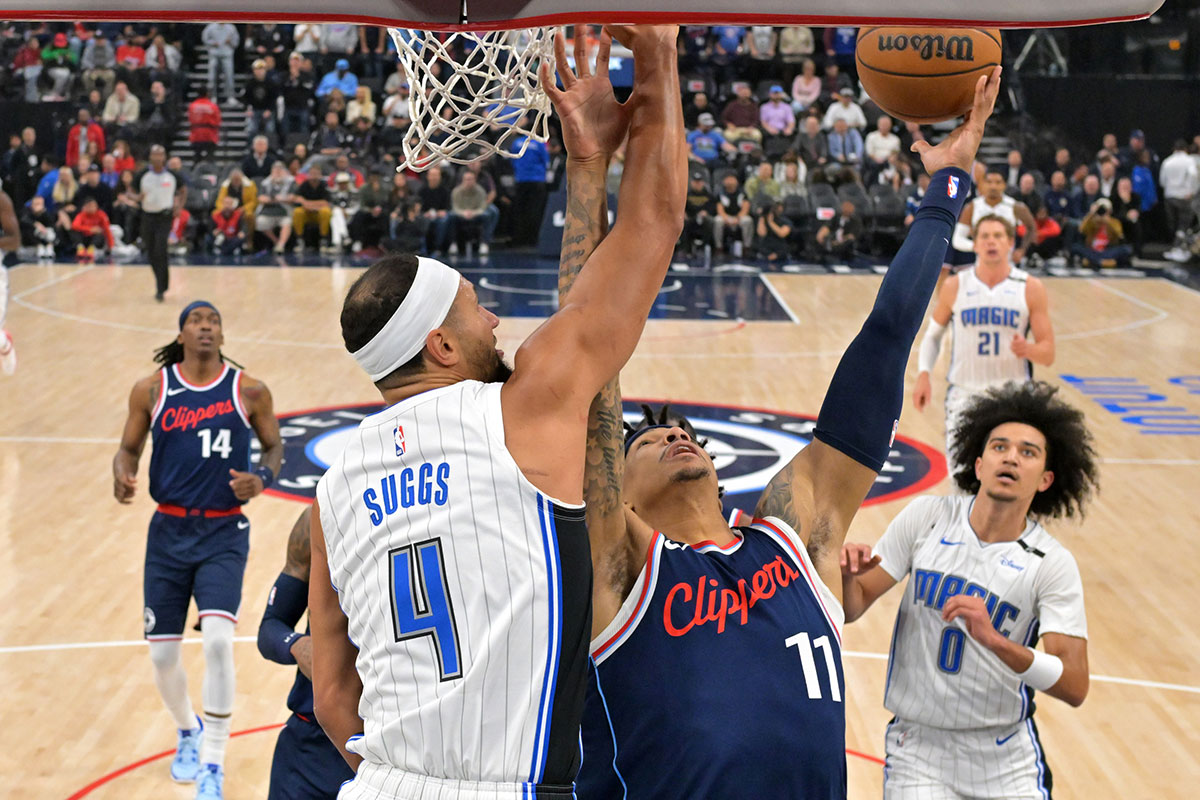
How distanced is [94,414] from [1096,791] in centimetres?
873

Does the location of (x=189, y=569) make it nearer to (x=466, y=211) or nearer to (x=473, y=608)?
(x=473, y=608)

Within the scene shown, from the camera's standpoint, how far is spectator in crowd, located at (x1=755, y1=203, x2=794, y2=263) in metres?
21.4

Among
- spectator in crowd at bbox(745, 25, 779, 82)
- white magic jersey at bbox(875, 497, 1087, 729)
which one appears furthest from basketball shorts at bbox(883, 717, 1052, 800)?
spectator in crowd at bbox(745, 25, 779, 82)

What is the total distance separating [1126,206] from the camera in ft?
68.9

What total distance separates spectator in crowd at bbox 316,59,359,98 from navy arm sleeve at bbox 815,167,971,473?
841 inches

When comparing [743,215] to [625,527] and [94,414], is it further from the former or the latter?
[625,527]

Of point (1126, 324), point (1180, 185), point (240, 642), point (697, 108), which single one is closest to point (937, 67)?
point (240, 642)

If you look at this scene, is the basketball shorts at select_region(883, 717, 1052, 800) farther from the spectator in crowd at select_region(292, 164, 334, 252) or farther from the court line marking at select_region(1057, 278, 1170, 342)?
the spectator in crowd at select_region(292, 164, 334, 252)

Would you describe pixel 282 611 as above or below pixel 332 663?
below

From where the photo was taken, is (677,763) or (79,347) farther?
(79,347)

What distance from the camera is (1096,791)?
17.9 ft

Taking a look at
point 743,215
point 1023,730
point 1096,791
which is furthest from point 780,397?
point 743,215

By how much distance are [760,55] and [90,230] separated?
37.3 ft

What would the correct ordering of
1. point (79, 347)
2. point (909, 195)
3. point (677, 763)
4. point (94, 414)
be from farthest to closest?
1. point (909, 195)
2. point (79, 347)
3. point (94, 414)
4. point (677, 763)
